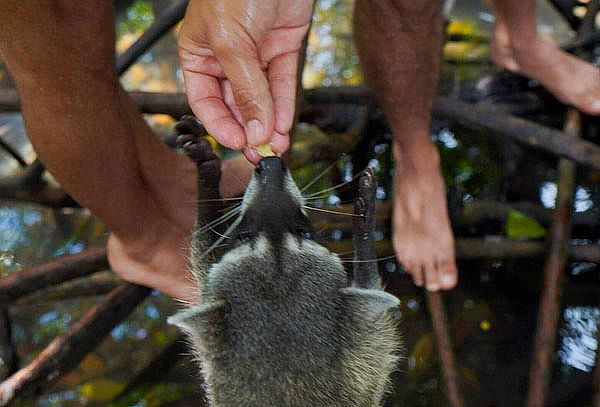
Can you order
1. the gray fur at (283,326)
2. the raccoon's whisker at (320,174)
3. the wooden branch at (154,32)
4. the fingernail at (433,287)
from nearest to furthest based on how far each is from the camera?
the gray fur at (283,326) → the fingernail at (433,287) → the raccoon's whisker at (320,174) → the wooden branch at (154,32)

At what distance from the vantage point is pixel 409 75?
2803 mm

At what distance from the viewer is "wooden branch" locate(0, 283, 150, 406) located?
2719mm

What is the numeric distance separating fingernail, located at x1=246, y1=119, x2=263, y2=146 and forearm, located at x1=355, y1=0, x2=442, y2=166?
1.15 meters

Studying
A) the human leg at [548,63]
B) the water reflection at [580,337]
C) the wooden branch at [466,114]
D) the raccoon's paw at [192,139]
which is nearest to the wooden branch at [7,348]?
the wooden branch at [466,114]

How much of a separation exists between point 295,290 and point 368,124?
211 cm

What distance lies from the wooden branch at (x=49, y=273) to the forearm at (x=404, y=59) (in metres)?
1.51

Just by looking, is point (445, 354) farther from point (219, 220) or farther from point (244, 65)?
point (244, 65)

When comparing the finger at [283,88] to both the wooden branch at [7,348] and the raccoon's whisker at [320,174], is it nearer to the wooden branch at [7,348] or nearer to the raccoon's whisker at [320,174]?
the raccoon's whisker at [320,174]

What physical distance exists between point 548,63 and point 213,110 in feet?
7.80

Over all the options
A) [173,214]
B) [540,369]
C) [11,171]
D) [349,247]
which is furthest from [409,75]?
[11,171]

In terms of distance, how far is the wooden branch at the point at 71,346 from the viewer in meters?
2.72

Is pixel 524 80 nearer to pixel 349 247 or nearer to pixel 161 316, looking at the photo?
pixel 349 247

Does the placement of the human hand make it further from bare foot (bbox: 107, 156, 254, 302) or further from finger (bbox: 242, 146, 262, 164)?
bare foot (bbox: 107, 156, 254, 302)

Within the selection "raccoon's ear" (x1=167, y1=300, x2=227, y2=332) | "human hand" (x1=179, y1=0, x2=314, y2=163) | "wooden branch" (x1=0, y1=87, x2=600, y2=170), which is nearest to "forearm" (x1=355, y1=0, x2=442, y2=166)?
"wooden branch" (x1=0, y1=87, x2=600, y2=170)
